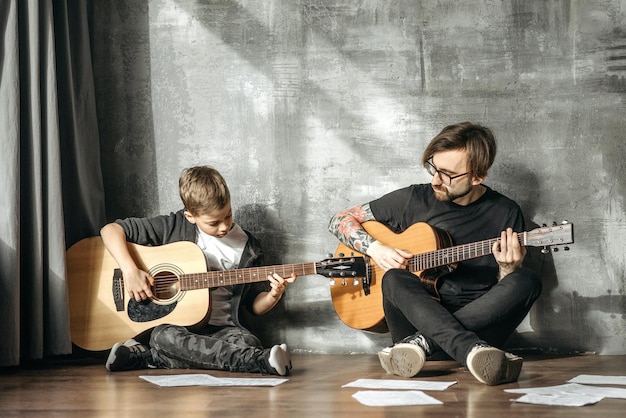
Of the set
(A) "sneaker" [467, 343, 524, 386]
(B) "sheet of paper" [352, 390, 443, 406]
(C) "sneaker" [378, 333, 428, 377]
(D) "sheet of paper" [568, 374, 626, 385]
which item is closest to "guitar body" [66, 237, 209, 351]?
(C) "sneaker" [378, 333, 428, 377]

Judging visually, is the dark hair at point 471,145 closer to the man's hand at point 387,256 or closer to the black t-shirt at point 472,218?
the black t-shirt at point 472,218

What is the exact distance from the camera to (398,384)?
2.47m

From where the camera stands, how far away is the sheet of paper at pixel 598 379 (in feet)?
8.11

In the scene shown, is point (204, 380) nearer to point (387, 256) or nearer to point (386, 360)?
point (386, 360)

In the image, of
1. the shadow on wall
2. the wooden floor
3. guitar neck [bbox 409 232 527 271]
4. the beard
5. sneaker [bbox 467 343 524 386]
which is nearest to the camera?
the wooden floor

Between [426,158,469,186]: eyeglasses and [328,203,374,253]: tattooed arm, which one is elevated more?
[426,158,469,186]: eyeglasses

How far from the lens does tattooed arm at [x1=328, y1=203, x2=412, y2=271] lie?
9.63ft

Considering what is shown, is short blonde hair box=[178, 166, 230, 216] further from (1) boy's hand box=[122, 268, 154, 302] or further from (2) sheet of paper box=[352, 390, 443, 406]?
(2) sheet of paper box=[352, 390, 443, 406]

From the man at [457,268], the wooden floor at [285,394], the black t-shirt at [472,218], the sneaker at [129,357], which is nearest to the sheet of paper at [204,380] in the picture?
the wooden floor at [285,394]

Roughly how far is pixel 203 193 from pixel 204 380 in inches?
29.7

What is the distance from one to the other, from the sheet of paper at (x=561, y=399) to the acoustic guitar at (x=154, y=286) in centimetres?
100

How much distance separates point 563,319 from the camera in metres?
3.31

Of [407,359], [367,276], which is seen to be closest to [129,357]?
[367,276]

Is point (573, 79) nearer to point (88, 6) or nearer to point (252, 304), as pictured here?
point (252, 304)
